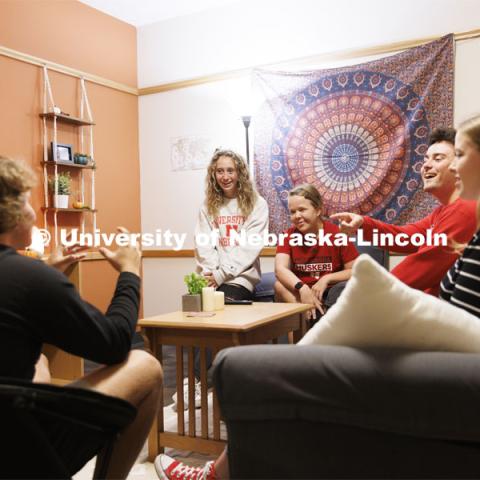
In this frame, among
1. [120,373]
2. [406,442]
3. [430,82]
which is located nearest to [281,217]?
[430,82]

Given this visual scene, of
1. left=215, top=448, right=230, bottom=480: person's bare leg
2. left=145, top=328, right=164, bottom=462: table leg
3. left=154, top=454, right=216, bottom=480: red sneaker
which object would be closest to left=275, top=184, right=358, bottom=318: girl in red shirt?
left=145, top=328, right=164, bottom=462: table leg

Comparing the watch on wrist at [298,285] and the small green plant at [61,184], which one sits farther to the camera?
the small green plant at [61,184]

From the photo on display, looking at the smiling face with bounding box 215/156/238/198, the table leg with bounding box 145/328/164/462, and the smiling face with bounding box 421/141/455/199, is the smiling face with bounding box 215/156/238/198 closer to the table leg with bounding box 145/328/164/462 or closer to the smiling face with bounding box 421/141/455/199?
the smiling face with bounding box 421/141/455/199

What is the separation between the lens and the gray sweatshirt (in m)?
3.44

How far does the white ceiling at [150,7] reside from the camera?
4.75 meters

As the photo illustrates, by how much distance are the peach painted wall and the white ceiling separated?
9cm

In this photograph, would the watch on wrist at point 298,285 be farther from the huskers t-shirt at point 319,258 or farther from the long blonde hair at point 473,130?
the long blonde hair at point 473,130

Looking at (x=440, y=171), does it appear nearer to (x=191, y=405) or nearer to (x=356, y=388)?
(x=191, y=405)

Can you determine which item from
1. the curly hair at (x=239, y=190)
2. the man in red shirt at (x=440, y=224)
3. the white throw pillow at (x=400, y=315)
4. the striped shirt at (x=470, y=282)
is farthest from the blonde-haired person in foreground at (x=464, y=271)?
the curly hair at (x=239, y=190)

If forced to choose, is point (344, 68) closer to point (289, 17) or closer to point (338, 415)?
point (289, 17)

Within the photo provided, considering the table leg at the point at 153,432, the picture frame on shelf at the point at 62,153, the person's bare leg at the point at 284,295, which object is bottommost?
the table leg at the point at 153,432

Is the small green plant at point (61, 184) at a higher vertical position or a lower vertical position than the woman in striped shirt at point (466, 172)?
higher

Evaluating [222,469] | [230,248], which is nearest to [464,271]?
[222,469]

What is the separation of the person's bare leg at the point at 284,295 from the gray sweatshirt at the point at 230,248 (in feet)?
0.79
